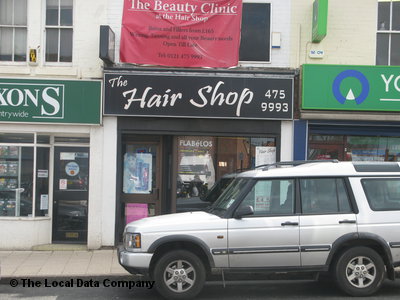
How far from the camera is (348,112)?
1086 cm

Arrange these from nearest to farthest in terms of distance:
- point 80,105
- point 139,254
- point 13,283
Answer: point 139,254 < point 13,283 < point 80,105

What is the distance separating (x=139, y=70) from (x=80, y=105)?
1441 millimetres

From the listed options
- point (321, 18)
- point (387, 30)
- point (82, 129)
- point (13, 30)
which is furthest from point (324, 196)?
point (13, 30)

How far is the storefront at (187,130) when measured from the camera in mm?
10734

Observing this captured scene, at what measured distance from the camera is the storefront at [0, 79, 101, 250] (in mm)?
10609

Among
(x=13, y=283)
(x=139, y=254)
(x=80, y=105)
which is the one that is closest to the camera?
(x=139, y=254)

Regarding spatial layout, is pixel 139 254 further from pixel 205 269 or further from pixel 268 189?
pixel 268 189

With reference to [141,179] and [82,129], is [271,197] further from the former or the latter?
[82,129]

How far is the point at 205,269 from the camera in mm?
7062

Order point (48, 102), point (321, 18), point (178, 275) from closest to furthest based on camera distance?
point (178, 275), point (321, 18), point (48, 102)

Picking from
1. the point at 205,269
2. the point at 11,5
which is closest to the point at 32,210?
the point at 11,5

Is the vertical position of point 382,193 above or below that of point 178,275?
above

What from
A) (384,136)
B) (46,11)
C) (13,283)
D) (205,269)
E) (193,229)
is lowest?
(13,283)

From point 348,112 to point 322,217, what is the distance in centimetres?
444
